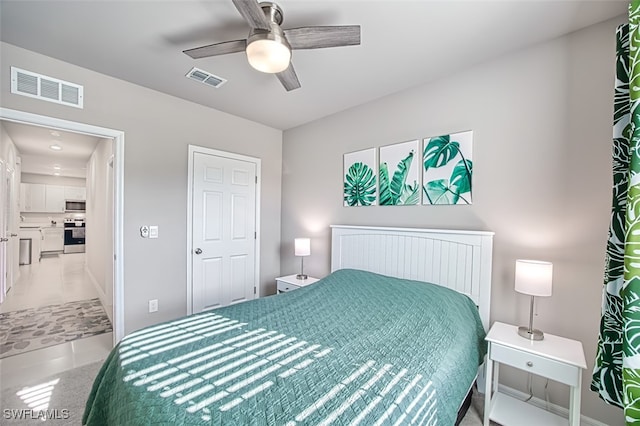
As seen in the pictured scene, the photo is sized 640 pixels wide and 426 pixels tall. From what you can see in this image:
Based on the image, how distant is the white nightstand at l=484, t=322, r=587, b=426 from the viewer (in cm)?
150

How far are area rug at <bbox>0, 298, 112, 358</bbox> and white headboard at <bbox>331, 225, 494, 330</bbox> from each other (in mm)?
3096

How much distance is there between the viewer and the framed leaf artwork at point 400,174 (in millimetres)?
2590

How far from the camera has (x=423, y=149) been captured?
2531mm

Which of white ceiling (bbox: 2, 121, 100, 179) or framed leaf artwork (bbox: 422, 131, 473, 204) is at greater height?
white ceiling (bbox: 2, 121, 100, 179)

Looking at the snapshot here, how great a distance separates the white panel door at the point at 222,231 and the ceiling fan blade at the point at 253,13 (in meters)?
2.10

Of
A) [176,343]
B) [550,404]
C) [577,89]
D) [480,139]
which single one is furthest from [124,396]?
[577,89]

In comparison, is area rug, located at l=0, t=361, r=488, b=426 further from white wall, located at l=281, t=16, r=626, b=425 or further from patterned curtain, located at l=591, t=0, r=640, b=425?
patterned curtain, located at l=591, t=0, r=640, b=425

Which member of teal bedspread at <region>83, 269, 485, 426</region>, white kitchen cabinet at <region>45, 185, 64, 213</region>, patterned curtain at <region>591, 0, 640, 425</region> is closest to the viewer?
teal bedspread at <region>83, 269, 485, 426</region>

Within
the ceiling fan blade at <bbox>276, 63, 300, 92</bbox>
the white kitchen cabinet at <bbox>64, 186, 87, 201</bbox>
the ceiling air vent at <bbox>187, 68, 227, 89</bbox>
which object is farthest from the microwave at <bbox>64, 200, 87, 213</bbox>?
the ceiling fan blade at <bbox>276, 63, 300, 92</bbox>

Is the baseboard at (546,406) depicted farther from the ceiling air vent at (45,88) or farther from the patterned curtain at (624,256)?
the ceiling air vent at (45,88)

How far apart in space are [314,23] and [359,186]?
5.43ft

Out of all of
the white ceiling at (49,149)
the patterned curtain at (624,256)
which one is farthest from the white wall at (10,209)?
the patterned curtain at (624,256)

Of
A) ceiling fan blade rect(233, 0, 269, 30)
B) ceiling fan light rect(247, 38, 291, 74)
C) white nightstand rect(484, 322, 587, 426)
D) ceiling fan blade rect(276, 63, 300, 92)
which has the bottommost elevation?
white nightstand rect(484, 322, 587, 426)

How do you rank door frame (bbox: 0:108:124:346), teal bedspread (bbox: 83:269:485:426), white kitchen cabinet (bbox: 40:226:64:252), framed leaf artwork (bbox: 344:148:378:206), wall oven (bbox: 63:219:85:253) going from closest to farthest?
teal bedspread (bbox: 83:269:485:426) → door frame (bbox: 0:108:124:346) → framed leaf artwork (bbox: 344:148:378:206) → white kitchen cabinet (bbox: 40:226:64:252) → wall oven (bbox: 63:219:85:253)
